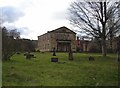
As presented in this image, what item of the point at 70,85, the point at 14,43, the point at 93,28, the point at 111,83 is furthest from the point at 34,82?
the point at 93,28

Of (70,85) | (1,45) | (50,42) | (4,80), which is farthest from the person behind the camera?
(50,42)

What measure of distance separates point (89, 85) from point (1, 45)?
13271mm

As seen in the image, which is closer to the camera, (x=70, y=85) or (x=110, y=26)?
(x=70, y=85)

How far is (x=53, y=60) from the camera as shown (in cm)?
2531

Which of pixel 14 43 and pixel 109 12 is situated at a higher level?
pixel 109 12

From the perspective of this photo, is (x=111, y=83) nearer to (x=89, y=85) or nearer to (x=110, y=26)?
(x=89, y=85)

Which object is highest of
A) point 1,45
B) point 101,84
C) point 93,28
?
point 93,28

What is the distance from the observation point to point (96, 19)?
39469 millimetres

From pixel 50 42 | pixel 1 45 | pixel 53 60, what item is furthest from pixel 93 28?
pixel 50 42

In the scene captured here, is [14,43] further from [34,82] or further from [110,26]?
[110,26]

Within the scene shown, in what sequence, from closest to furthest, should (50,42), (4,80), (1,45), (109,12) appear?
(4,80) → (1,45) → (109,12) → (50,42)

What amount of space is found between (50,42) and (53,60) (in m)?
66.2

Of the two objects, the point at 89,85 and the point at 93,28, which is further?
the point at 93,28

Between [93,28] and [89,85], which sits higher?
[93,28]
